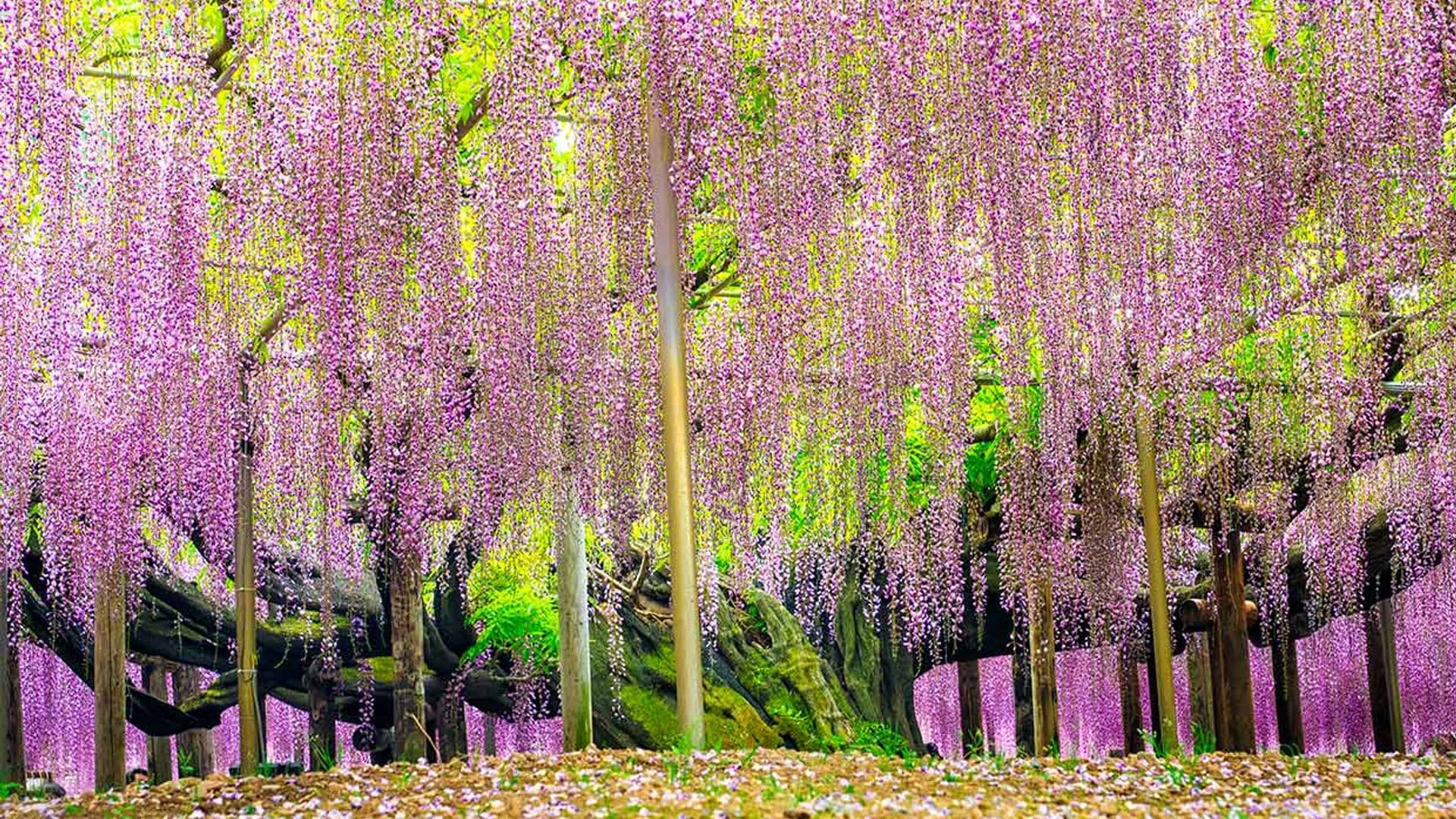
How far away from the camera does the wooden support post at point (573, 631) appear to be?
7.80 meters

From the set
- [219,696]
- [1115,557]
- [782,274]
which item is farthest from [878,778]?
[219,696]

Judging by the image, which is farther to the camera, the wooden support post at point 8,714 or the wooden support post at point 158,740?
the wooden support post at point 158,740

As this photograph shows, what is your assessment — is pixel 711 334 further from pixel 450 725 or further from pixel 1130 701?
pixel 1130 701

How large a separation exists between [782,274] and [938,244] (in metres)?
1.03

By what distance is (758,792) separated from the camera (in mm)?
4164

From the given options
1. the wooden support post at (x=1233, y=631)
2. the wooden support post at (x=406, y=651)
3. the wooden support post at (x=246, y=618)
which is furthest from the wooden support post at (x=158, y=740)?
the wooden support post at (x=1233, y=631)

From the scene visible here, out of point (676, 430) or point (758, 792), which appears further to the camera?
point (676, 430)

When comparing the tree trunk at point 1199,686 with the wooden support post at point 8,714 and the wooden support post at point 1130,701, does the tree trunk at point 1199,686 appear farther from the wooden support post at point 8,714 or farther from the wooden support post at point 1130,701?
the wooden support post at point 8,714

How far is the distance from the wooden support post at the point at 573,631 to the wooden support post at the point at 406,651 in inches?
45.6

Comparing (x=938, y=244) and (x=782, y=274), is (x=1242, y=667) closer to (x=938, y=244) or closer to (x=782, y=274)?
(x=938, y=244)

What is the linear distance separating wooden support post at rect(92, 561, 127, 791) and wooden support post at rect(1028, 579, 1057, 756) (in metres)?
6.09

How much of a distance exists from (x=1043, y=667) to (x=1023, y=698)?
2788 mm

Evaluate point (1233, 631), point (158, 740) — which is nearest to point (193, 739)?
point (158, 740)

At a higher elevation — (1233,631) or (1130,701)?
(1233,631)
